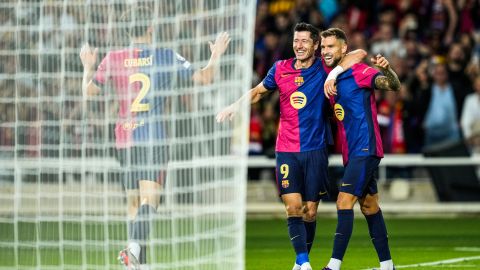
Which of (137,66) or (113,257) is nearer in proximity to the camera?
(137,66)

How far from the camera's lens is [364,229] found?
1823cm

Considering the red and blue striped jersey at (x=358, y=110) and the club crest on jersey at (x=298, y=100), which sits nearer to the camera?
the red and blue striped jersey at (x=358, y=110)

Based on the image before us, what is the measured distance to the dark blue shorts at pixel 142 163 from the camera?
1095cm

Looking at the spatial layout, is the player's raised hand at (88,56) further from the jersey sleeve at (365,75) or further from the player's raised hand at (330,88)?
the jersey sleeve at (365,75)

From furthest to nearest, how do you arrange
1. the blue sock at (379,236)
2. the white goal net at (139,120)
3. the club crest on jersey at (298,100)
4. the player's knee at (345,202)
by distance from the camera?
1. the club crest on jersey at (298,100)
2. the blue sock at (379,236)
3. the player's knee at (345,202)
4. the white goal net at (139,120)

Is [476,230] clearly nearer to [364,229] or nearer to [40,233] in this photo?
[364,229]

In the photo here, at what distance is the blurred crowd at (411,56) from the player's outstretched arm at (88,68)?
1005cm

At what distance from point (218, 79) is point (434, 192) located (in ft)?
35.8

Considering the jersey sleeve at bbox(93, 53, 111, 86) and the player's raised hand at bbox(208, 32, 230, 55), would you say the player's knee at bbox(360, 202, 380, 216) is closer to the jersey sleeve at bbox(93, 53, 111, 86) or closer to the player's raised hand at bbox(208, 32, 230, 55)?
the player's raised hand at bbox(208, 32, 230, 55)

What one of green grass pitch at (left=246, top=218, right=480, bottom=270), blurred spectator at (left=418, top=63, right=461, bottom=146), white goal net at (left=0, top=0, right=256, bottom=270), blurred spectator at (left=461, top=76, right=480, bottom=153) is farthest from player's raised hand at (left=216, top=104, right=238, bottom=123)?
blurred spectator at (left=461, top=76, right=480, bottom=153)

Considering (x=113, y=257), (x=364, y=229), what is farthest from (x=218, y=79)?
(x=364, y=229)

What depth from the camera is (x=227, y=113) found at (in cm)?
1100

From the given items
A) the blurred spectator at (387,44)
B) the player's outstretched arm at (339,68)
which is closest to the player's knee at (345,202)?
the player's outstretched arm at (339,68)

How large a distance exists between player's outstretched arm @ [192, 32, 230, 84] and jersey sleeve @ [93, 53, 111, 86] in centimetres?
97
